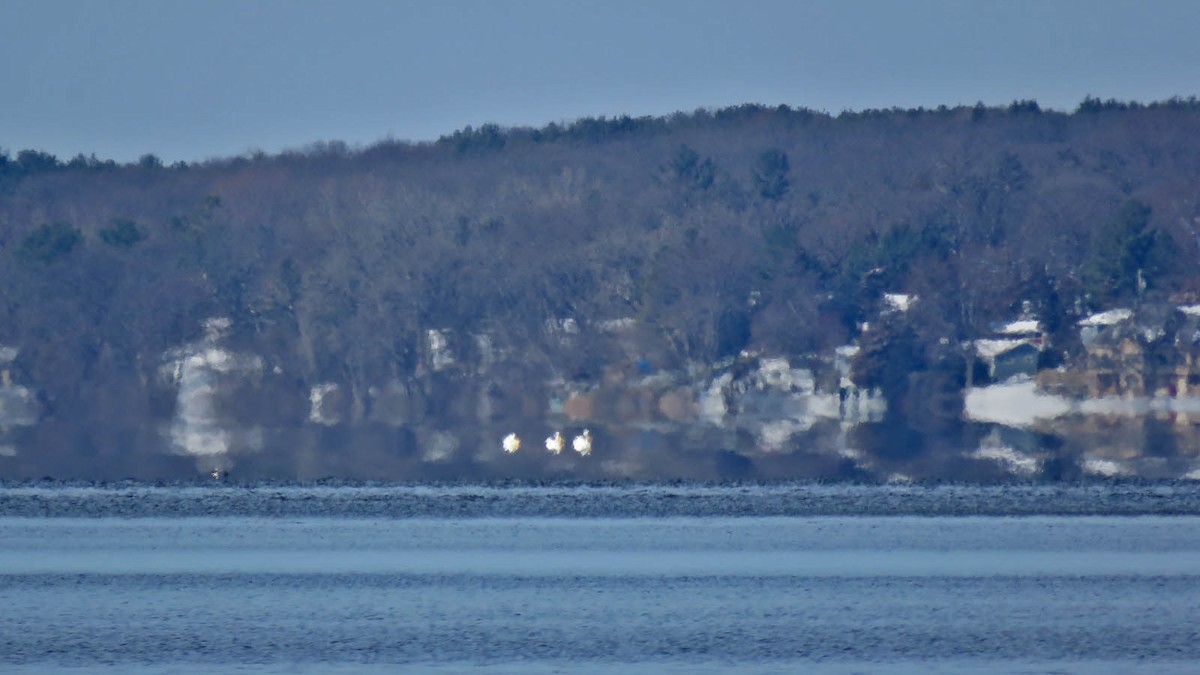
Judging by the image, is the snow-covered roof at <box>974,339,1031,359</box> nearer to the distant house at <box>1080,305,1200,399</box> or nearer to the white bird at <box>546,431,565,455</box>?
the distant house at <box>1080,305,1200,399</box>

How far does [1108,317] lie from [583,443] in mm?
17832

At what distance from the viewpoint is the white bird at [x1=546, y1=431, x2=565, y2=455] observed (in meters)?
33.5

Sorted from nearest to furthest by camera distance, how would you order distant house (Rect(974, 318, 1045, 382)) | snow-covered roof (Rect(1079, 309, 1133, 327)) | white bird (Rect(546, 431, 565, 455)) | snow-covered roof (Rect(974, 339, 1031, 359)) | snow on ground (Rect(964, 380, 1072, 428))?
1. white bird (Rect(546, 431, 565, 455))
2. snow on ground (Rect(964, 380, 1072, 428))
3. distant house (Rect(974, 318, 1045, 382))
4. snow-covered roof (Rect(974, 339, 1031, 359))
5. snow-covered roof (Rect(1079, 309, 1133, 327))

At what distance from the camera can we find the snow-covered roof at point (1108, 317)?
4019 cm

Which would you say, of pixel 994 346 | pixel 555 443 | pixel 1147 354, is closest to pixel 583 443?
pixel 555 443

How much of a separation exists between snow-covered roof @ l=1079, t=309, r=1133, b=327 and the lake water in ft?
83.3

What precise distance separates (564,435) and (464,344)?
8305mm

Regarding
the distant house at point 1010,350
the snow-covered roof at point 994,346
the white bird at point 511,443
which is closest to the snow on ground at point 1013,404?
the distant house at point 1010,350

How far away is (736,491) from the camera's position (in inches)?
631

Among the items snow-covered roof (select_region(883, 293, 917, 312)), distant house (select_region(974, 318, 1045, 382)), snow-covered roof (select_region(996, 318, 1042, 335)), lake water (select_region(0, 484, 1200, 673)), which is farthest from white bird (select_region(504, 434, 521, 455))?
lake water (select_region(0, 484, 1200, 673))

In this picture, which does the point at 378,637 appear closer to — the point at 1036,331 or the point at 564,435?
the point at 564,435

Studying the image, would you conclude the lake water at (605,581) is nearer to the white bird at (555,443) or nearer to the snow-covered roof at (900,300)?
the white bird at (555,443)

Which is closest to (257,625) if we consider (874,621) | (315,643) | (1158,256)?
(315,643)

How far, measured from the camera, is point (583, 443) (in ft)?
110
